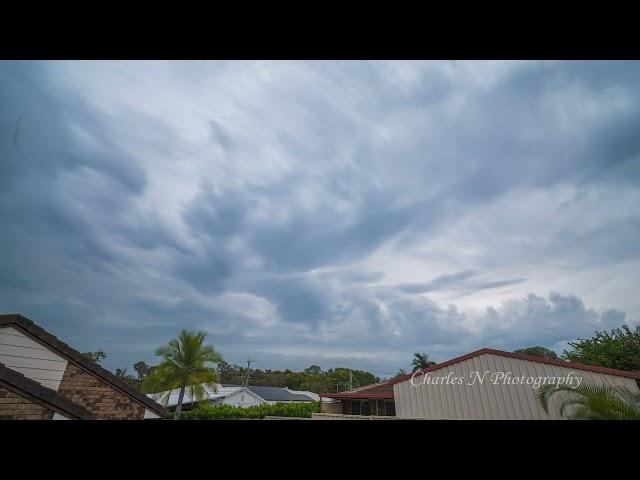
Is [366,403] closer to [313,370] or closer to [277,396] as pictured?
[277,396]

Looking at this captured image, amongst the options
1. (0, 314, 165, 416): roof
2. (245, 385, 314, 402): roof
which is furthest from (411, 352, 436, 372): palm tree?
(0, 314, 165, 416): roof

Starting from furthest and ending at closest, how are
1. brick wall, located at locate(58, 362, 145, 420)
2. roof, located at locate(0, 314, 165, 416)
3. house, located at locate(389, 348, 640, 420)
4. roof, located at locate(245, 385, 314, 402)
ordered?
roof, located at locate(245, 385, 314, 402) < house, located at locate(389, 348, 640, 420) < brick wall, located at locate(58, 362, 145, 420) < roof, located at locate(0, 314, 165, 416)

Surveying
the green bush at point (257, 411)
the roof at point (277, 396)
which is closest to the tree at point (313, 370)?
the roof at point (277, 396)

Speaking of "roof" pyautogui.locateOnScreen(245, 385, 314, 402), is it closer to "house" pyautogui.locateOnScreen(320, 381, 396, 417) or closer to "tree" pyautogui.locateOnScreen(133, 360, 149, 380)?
"house" pyautogui.locateOnScreen(320, 381, 396, 417)

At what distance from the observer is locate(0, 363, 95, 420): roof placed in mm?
3465

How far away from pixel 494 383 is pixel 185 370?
18.2 meters

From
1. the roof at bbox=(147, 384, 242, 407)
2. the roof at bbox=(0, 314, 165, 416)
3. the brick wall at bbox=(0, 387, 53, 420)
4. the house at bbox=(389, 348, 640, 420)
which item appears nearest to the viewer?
the brick wall at bbox=(0, 387, 53, 420)

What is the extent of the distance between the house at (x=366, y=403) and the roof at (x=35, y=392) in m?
15.4

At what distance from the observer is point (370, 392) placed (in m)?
18.3

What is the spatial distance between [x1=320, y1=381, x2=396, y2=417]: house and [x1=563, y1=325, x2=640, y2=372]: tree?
33.6ft

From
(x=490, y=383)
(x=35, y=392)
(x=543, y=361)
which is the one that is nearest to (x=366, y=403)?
(x=490, y=383)

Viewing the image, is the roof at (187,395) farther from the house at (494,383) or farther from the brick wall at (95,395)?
the brick wall at (95,395)

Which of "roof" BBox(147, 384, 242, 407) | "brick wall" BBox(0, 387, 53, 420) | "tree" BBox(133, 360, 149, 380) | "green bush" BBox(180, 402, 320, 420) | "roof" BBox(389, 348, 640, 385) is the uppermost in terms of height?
"tree" BBox(133, 360, 149, 380)
